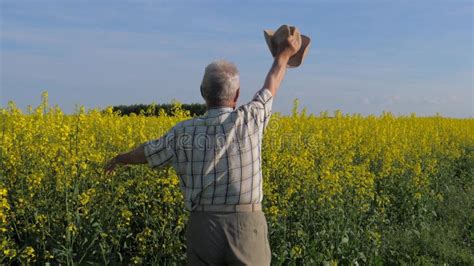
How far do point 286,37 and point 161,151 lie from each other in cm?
102

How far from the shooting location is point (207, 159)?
2.90 meters

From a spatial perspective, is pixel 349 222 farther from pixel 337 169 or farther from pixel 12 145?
pixel 12 145

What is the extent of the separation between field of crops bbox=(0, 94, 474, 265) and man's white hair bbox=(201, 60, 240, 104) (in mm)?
1763

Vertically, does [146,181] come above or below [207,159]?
below

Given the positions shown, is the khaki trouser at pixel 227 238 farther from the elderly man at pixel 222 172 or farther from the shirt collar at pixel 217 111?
the shirt collar at pixel 217 111

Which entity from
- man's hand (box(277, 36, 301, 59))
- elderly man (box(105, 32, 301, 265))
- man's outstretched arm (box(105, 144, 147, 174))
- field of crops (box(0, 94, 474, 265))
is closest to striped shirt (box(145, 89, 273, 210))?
elderly man (box(105, 32, 301, 265))

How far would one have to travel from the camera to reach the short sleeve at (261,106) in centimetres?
298

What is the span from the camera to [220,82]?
2.82 metres

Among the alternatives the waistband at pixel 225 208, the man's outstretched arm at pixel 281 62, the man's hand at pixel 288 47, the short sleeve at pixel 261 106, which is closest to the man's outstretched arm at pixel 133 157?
the waistband at pixel 225 208

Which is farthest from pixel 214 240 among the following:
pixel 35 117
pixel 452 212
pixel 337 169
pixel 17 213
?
pixel 452 212

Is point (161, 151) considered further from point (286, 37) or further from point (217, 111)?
point (286, 37)

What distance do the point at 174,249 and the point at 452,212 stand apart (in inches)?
203

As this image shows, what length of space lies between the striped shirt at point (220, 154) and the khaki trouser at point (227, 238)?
0.27 feet

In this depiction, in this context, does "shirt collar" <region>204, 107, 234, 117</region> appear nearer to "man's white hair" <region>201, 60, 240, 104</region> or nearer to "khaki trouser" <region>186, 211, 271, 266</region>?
"man's white hair" <region>201, 60, 240, 104</region>
